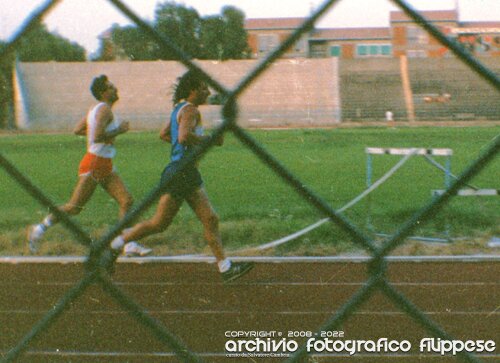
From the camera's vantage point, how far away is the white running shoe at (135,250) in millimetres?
5727

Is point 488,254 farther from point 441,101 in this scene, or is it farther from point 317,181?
point 441,101

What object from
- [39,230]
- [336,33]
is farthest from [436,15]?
[39,230]

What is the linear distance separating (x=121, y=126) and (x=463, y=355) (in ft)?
12.1

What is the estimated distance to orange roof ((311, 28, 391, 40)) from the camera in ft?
3.25

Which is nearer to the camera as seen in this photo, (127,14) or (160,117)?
(127,14)

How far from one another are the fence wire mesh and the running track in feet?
6.95

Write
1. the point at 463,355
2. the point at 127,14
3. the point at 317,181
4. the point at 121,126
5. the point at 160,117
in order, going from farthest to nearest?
1. the point at 160,117
2. the point at 317,181
3. the point at 121,126
4. the point at 463,355
5. the point at 127,14

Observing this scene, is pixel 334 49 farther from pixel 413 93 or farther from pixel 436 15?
pixel 413 93

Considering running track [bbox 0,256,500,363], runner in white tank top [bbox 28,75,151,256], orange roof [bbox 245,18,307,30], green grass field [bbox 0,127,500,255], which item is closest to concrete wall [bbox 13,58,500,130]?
green grass field [bbox 0,127,500,255]

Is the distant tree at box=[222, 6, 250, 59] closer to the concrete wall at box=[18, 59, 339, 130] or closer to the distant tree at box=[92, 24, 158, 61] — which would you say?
the distant tree at box=[92, 24, 158, 61]

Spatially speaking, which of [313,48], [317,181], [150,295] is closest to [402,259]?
[150,295]

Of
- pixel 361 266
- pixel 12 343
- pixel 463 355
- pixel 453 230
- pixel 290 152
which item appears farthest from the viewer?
pixel 290 152

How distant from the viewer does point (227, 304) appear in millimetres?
4324

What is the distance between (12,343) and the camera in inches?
142
